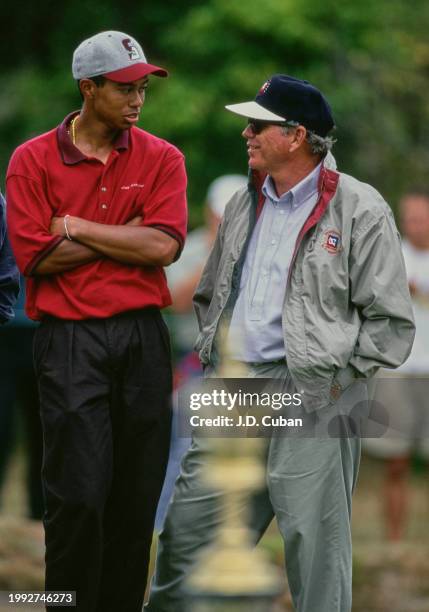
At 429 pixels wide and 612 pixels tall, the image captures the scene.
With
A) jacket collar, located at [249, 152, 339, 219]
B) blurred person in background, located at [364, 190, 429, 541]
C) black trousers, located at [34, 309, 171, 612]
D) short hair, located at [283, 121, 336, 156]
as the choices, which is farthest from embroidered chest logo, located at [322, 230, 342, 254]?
blurred person in background, located at [364, 190, 429, 541]

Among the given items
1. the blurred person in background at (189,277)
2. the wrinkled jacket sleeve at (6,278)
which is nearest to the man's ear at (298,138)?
the wrinkled jacket sleeve at (6,278)

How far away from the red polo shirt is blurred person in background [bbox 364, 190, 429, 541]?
3661 mm

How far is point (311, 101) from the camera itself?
18.7 feet

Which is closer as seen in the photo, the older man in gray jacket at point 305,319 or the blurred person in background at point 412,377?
the older man in gray jacket at point 305,319

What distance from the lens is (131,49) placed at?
5559 millimetres

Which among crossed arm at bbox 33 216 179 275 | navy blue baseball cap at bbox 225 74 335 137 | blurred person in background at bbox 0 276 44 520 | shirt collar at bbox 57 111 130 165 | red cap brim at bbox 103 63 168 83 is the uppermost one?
red cap brim at bbox 103 63 168 83

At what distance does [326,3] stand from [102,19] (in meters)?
2.44

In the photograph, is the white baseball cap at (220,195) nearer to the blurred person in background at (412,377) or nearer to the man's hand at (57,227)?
the blurred person in background at (412,377)

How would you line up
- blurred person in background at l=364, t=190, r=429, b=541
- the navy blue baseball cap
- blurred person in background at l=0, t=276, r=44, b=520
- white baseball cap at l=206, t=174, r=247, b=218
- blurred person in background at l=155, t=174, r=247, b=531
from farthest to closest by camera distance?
blurred person in background at l=364, t=190, r=429, b=541
blurred person in background at l=0, t=276, r=44, b=520
white baseball cap at l=206, t=174, r=247, b=218
blurred person in background at l=155, t=174, r=247, b=531
the navy blue baseball cap

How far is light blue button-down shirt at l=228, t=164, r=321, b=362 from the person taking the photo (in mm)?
5586

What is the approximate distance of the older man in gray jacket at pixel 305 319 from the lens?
552 centimetres

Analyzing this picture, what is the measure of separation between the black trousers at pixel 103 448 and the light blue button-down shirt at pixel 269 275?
1.00 feet

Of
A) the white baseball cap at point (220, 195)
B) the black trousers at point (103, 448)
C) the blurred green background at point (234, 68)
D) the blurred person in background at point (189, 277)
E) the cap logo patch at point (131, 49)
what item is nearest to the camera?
the black trousers at point (103, 448)

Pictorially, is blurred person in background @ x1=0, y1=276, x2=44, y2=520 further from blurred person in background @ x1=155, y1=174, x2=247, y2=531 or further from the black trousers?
the black trousers
